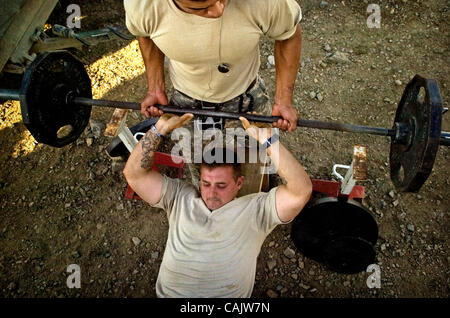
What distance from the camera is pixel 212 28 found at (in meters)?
1.62

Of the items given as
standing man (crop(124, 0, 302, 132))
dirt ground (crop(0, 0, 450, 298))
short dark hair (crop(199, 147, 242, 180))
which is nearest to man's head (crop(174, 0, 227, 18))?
standing man (crop(124, 0, 302, 132))

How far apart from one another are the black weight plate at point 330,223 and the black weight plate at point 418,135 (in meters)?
0.45

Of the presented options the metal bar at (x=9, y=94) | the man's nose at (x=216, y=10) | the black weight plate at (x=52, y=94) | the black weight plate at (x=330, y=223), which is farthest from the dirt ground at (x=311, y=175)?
the man's nose at (x=216, y=10)

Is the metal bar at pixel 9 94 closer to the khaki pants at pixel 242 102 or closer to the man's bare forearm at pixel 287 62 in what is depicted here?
the khaki pants at pixel 242 102

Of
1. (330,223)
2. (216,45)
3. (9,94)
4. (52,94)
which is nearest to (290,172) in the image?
(330,223)

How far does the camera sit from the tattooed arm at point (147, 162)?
84.2 inches

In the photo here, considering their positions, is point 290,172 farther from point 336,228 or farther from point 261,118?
point 336,228

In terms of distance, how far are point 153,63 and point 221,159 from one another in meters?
0.82

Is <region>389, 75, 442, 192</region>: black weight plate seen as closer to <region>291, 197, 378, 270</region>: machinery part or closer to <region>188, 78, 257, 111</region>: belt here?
<region>291, 197, 378, 270</region>: machinery part

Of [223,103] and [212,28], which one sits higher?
[212,28]

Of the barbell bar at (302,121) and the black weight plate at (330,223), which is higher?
the barbell bar at (302,121)

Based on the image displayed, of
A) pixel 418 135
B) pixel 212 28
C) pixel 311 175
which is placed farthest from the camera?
pixel 311 175
